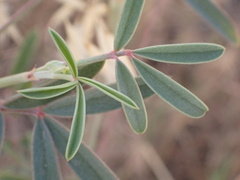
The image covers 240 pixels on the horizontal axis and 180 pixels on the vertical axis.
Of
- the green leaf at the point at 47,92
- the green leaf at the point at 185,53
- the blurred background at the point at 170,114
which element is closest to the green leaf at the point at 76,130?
the green leaf at the point at 47,92

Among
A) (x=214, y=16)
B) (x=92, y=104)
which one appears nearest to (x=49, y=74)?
(x=92, y=104)

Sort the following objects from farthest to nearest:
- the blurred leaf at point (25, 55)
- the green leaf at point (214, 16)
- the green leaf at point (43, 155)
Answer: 1. the blurred leaf at point (25, 55)
2. the green leaf at point (214, 16)
3. the green leaf at point (43, 155)

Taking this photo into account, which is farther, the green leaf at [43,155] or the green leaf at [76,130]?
the green leaf at [43,155]

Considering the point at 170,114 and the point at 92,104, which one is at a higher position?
the point at 92,104

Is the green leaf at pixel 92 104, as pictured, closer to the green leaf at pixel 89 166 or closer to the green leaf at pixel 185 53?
the green leaf at pixel 89 166

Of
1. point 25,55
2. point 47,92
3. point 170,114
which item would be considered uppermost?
point 25,55

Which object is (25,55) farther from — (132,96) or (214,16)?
(132,96)
